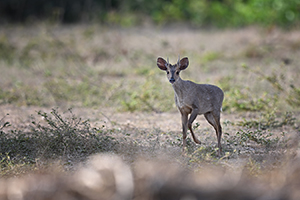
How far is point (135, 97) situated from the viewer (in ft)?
29.2

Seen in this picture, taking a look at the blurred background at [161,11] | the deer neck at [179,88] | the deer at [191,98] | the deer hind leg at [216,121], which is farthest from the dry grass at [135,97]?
the blurred background at [161,11]

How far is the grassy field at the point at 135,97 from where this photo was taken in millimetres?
5941

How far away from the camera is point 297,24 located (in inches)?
674

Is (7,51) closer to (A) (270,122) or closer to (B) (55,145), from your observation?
(B) (55,145)

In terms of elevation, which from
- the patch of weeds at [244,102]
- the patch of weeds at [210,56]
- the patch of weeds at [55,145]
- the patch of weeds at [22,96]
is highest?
the patch of weeds at [210,56]

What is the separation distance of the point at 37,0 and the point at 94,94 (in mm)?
12247

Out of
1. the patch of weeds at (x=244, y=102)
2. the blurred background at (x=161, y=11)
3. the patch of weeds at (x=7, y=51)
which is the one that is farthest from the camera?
the blurred background at (x=161, y=11)

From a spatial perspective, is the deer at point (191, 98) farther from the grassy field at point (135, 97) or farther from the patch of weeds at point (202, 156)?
the grassy field at point (135, 97)

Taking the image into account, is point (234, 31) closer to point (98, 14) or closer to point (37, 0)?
point (98, 14)

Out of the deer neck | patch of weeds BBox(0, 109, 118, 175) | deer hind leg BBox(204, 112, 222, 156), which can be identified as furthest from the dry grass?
the deer neck

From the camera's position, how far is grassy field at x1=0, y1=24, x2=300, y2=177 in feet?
19.5

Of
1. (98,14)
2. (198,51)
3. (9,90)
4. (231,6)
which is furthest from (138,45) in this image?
(231,6)

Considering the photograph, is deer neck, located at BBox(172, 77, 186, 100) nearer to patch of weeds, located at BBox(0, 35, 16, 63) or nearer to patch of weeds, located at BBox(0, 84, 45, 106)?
patch of weeds, located at BBox(0, 84, 45, 106)

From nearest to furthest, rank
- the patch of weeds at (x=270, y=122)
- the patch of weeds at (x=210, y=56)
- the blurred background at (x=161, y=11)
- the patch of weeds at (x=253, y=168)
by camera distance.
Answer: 1. the patch of weeds at (x=253, y=168)
2. the patch of weeds at (x=270, y=122)
3. the patch of weeds at (x=210, y=56)
4. the blurred background at (x=161, y=11)
